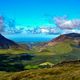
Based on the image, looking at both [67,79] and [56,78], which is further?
[56,78]

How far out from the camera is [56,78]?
647ft

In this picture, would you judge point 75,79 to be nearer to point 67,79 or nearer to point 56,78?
point 67,79

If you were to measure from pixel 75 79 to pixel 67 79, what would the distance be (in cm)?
531

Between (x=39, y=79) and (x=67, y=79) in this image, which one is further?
(x=39, y=79)

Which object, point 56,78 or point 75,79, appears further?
point 56,78

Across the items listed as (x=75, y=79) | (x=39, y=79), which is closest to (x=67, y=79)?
(x=75, y=79)

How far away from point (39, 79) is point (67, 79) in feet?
77.2

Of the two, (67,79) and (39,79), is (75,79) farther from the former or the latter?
(39,79)

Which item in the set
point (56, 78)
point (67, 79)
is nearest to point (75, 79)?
point (67, 79)

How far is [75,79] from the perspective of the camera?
184 meters

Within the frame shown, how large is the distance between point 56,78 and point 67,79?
46.9ft

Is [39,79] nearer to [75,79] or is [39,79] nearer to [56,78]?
[56,78]

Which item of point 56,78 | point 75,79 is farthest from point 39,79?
point 75,79
